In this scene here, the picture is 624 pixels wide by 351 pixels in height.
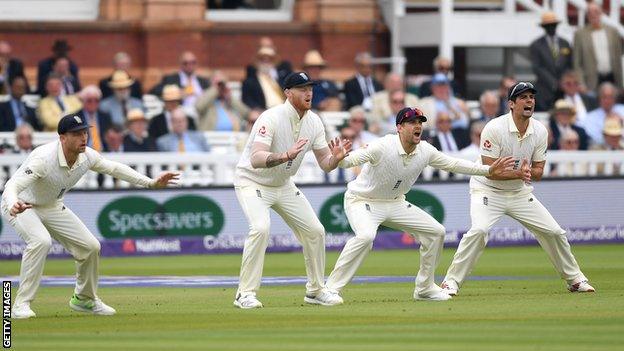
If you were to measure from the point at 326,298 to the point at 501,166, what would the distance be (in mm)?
1816

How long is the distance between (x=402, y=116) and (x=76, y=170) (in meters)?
2.68

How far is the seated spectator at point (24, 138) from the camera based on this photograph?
21562 mm

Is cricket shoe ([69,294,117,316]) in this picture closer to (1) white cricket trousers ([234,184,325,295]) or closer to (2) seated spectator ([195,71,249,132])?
(1) white cricket trousers ([234,184,325,295])

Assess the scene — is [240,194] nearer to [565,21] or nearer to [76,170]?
[76,170]

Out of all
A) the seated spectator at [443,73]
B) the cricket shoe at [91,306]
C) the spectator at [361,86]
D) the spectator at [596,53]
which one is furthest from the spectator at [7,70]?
the cricket shoe at [91,306]

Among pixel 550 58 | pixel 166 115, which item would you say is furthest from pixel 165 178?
pixel 550 58

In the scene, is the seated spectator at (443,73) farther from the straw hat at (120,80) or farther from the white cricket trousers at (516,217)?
the white cricket trousers at (516,217)

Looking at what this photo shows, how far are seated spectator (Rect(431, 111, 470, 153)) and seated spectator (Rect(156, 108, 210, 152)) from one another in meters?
2.97

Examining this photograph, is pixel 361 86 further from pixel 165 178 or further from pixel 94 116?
pixel 165 178

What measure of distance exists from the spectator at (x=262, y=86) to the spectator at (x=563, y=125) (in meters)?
3.62

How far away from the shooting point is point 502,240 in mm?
22859

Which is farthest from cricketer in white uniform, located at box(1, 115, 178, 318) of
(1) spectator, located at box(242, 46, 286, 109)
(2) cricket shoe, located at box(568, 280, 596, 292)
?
(1) spectator, located at box(242, 46, 286, 109)

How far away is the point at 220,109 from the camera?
23.6 m

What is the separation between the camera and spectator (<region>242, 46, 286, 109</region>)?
23.7 m
